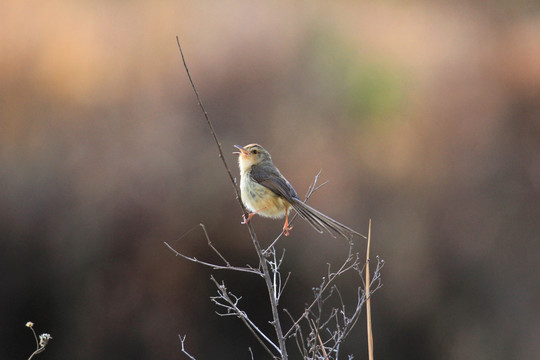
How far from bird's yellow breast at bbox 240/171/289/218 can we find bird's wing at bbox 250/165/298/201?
0.11 feet

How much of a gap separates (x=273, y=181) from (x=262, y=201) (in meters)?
0.16

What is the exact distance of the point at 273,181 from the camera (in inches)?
174

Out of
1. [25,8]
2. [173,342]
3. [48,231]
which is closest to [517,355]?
[173,342]

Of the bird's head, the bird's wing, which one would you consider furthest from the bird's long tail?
the bird's head

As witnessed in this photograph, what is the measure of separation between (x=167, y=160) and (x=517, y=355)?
5233 mm

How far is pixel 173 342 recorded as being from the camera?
8016 mm

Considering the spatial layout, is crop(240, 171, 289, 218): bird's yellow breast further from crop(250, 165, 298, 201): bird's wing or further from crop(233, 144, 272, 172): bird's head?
crop(233, 144, 272, 172): bird's head

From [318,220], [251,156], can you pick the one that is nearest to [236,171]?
[251,156]

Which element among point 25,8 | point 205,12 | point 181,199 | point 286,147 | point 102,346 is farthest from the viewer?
point 205,12

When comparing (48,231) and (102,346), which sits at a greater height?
(48,231)

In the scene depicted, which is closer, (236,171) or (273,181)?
(273,181)

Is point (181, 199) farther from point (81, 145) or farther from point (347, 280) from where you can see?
point (347, 280)

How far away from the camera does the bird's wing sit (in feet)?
14.2

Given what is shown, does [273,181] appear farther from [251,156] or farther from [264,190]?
[251,156]
